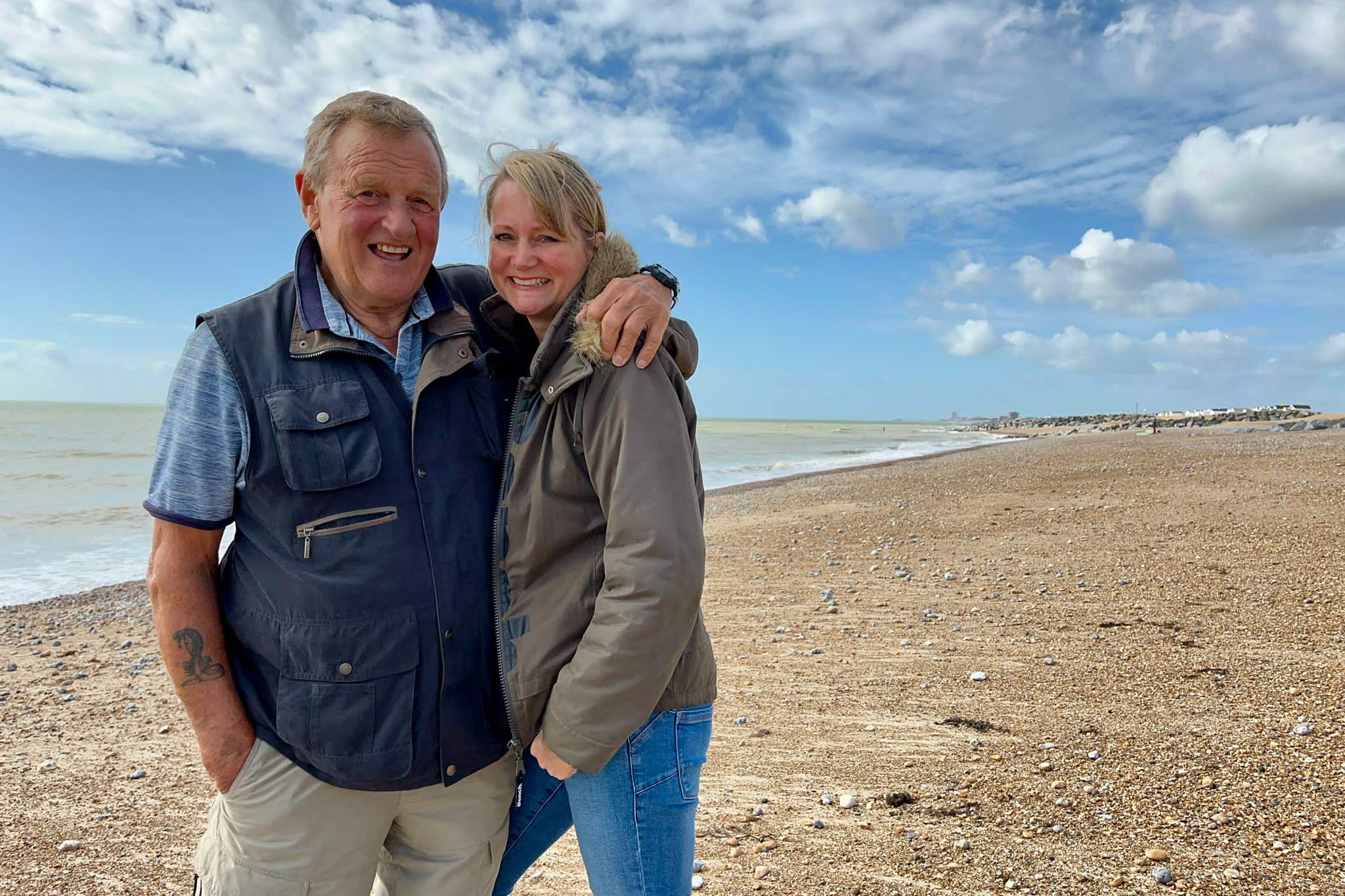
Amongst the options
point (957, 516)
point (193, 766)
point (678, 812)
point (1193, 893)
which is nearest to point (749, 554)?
point (957, 516)

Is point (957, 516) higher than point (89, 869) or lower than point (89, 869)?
higher

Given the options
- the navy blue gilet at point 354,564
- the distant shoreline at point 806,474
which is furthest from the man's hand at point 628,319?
the distant shoreline at point 806,474

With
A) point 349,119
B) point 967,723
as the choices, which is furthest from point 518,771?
point 967,723

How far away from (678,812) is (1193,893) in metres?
2.36

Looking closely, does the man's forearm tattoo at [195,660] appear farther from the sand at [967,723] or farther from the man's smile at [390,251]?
the sand at [967,723]

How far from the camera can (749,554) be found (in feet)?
36.6

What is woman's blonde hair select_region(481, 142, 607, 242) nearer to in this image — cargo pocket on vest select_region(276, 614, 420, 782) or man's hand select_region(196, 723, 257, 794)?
cargo pocket on vest select_region(276, 614, 420, 782)

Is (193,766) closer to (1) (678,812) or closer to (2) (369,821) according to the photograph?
(2) (369,821)

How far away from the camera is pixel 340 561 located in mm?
2074

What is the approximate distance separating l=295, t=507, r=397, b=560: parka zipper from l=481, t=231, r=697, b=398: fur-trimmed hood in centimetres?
53

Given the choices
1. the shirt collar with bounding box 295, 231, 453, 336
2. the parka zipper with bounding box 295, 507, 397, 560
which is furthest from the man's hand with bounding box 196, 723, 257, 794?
the shirt collar with bounding box 295, 231, 453, 336

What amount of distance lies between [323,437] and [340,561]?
0.33 meters

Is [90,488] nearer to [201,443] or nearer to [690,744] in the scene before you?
[201,443]

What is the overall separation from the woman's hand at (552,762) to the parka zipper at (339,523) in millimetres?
713
